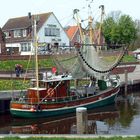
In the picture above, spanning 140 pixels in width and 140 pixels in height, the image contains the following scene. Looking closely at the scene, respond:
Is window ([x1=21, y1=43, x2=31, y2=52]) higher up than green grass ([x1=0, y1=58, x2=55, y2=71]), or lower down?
higher up

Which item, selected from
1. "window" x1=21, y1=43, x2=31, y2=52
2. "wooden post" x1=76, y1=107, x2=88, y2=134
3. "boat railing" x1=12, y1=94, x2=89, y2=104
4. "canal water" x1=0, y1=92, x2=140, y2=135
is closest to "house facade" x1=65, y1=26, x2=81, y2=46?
"window" x1=21, y1=43, x2=31, y2=52

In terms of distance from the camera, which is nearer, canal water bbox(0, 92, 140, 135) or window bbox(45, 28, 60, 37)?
canal water bbox(0, 92, 140, 135)

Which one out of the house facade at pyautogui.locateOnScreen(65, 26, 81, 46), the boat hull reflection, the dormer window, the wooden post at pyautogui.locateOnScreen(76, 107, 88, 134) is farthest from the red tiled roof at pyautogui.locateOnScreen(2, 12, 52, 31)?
the wooden post at pyautogui.locateOnScreen(76, 107, 88, 134)

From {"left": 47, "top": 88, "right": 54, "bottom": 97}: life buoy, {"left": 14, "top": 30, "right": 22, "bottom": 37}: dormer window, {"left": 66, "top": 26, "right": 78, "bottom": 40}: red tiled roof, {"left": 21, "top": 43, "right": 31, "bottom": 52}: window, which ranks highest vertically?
{"left": 66, "top": 26, "right": 78, "bottom": 40}: red tiled roof

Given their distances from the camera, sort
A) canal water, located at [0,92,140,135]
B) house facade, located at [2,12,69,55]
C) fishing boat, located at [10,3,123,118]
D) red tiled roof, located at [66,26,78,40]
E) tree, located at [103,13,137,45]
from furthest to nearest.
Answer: tree, located at [103,13,137,45]
red tiled roof, located at [66,26,78,40]
house facade, located at [2,12,69,55]
fishing boat, located at [10,3,123,118]
canal water, located at [0,92,140,135]

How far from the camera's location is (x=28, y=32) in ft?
278

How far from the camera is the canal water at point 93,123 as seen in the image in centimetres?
2894

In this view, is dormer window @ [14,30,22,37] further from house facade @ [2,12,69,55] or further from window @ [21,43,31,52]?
window @ [21,43,31,52]

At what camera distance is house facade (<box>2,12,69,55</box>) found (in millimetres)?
83537

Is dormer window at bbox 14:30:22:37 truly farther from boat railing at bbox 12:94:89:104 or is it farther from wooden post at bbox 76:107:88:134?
wooden post at bbox 76:107:88:134

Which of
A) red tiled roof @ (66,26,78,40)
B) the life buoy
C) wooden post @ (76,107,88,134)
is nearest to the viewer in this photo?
wooden post @ (76,107,88,134)

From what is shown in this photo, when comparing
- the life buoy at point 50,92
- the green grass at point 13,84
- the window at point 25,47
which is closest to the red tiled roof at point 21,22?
the window at point 25,47

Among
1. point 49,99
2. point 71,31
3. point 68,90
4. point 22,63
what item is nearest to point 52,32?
point 71,31

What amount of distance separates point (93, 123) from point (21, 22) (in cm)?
5999
